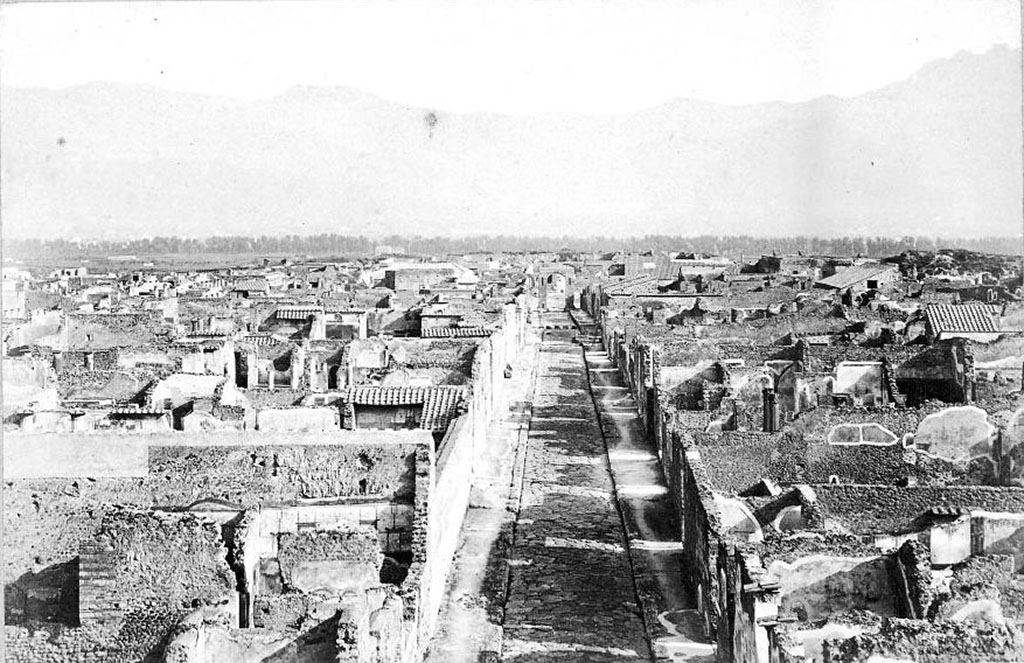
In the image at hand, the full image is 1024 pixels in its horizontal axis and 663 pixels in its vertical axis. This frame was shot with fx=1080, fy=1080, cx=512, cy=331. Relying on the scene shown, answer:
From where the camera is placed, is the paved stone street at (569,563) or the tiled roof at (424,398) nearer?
the paved stone street at (569,563)

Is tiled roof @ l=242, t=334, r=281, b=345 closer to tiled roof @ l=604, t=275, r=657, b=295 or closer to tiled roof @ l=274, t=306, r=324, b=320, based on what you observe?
tiled roof @ l=274, t=306, r=324, b=320

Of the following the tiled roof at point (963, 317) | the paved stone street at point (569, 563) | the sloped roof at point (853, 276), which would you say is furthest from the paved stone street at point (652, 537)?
the sloped roof at point (853, 276)

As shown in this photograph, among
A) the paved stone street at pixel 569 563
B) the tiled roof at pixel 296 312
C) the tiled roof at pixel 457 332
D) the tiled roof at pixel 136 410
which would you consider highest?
the tiled roof at pixel 296 312

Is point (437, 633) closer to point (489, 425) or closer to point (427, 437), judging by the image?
point (427, 437)

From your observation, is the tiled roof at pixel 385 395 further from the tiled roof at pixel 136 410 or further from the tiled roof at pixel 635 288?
the tiled roof at pixel 635 288

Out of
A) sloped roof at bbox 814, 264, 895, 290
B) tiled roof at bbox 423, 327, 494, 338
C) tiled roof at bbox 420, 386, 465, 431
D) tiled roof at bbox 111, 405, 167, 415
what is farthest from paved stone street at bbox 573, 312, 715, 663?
sloped roof at bbox 814, 264, 895, 290

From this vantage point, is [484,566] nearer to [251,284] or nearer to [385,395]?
[385,395]
